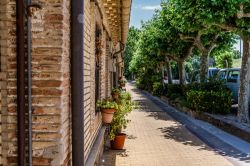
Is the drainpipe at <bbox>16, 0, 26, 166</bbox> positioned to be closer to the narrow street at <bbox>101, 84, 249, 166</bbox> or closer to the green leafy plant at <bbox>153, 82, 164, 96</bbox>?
the narrow street at <bbox>101, 84, 249, 166</bbox>

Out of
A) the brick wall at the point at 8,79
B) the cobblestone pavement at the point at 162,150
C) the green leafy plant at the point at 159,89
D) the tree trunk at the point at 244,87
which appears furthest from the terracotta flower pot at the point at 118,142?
the green leafy plant at the point at 159,89

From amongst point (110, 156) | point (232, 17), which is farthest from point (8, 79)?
point (232, 17)

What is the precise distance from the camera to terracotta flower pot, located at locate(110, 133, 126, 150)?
9969mm

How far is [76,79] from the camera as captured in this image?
4043 mm

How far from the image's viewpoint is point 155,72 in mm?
44312

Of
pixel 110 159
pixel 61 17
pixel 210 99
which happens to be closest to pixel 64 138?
pixel 61 17

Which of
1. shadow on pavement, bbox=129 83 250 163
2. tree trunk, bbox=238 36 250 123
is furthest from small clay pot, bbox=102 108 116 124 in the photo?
tree trunk, bbox=238 36 250 123

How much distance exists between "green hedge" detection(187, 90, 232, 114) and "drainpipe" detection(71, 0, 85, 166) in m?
12.7

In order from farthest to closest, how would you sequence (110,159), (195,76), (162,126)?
(195,76) < (162,126) < (110,159)

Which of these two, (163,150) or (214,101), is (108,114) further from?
(214,101)

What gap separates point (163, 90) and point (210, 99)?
1521cm

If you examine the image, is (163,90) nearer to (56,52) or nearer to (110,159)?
(110,159)

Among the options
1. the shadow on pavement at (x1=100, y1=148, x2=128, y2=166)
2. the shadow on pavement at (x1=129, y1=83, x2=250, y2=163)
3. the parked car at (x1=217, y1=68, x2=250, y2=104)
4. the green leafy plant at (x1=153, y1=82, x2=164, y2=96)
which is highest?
the parked car at (x1=217, y1=68, x2=250, y2=104)

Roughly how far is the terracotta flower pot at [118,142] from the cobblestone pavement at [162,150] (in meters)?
0.17
